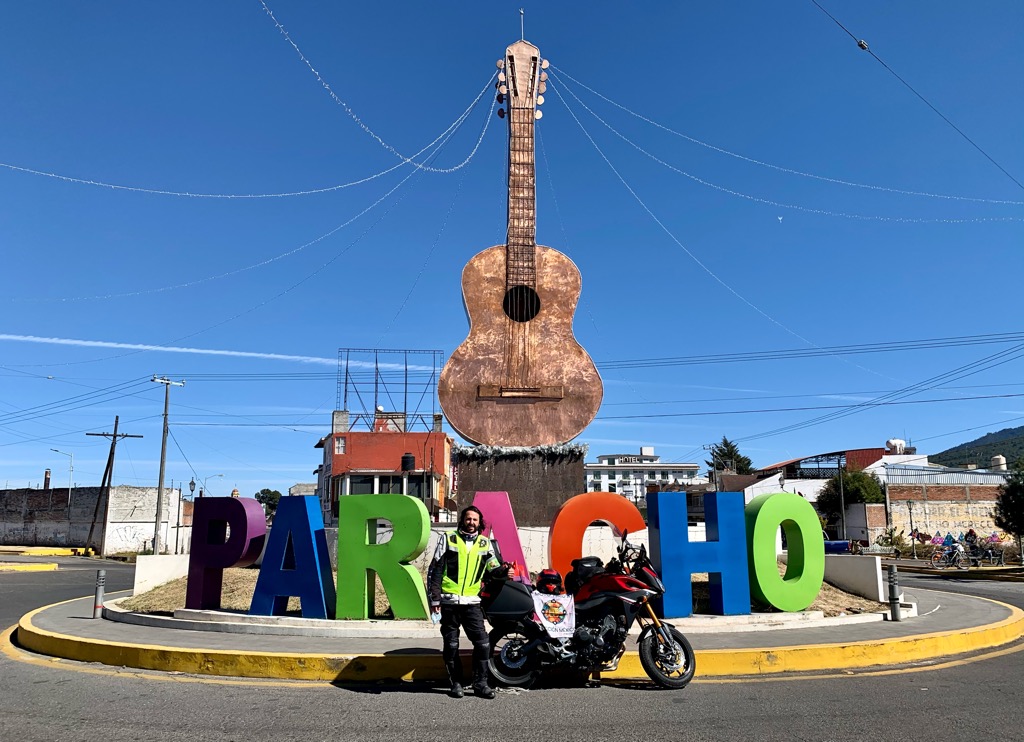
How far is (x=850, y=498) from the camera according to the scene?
49219mm

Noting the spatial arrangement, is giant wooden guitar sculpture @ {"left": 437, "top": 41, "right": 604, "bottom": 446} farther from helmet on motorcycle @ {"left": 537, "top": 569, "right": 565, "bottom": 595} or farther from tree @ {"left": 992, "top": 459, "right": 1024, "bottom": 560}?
tree @ {"left": 992, "top": 459, "right": 1024, "bottom": 560}

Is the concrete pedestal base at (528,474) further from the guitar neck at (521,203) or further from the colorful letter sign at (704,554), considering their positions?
the colorful letter sign at (704,554)

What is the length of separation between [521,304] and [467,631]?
960 cm

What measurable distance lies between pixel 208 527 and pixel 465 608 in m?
5.74

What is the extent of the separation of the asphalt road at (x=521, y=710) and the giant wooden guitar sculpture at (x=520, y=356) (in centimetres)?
801

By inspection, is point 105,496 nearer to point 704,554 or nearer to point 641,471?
point 704,554

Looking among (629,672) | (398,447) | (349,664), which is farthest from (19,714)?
(398,447)

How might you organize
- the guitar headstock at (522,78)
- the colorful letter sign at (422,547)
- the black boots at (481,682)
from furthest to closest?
the guitar headstock at (522,78) < the colorful letter sign at (422,547) < the black boots at (481,682)

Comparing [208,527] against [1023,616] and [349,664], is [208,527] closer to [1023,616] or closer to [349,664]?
[349,664]

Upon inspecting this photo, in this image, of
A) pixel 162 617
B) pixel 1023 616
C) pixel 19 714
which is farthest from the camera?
pixel 1023 616

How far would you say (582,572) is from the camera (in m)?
7.79

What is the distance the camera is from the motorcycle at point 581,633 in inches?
285

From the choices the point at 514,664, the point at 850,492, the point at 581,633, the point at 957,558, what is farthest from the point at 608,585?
the point at 850,492

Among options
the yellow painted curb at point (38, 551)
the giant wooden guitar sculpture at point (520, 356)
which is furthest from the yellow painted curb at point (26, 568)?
the giant wooden guitar sculpture at point (520, 356)
